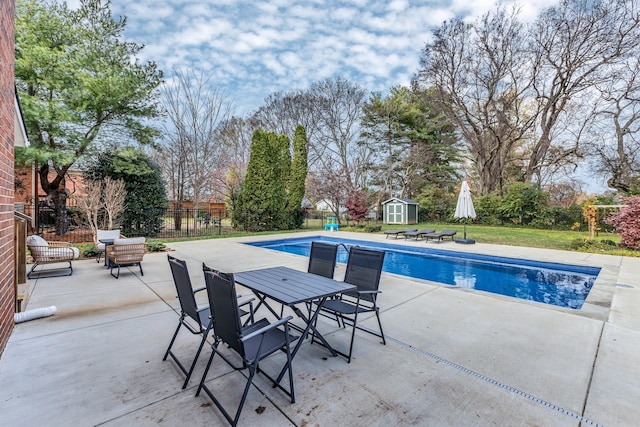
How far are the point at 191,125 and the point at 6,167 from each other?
12.5 metres

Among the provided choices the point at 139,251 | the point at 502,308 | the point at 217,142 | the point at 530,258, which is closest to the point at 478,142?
the point at 530,258

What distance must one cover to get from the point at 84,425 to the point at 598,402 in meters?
3.29

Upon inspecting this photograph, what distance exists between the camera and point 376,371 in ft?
7.70

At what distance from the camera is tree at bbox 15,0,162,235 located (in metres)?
8.44

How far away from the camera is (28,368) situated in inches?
92.5

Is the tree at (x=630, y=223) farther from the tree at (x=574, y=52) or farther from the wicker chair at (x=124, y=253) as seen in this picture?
the wicker chair at (x=124, y=253)

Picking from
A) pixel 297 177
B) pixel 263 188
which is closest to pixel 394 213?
pixel 297 177

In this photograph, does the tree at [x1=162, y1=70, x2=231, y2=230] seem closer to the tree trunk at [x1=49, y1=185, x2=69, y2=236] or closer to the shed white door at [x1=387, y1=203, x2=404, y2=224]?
the tree trunk at [x1=49, y1=185, x2=69, y2=236]

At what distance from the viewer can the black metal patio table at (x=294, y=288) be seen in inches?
88.5

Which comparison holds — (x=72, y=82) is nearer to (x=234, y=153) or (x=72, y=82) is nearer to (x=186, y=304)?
(x=186, y=304)

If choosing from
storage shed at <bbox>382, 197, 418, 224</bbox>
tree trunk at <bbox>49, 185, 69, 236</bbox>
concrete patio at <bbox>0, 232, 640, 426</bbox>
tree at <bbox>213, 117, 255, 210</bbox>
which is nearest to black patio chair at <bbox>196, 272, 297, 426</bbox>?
concrete patio at <bbox>0, 232, 640, 426</bbox>

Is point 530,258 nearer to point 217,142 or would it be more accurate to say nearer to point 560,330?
point 560,330

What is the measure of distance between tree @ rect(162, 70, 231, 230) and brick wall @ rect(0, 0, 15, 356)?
10.7 meters

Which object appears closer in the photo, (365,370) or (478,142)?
(365,370)
